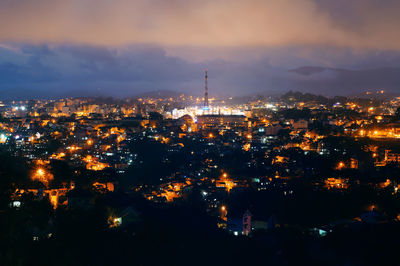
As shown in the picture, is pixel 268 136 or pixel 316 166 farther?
pixel 268 136

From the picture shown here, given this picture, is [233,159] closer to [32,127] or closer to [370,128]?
[370,128]

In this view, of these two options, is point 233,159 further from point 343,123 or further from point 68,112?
point 68,112

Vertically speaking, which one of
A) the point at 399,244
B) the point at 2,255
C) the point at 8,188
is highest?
the point at 8,188

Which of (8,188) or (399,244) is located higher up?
(8,188)

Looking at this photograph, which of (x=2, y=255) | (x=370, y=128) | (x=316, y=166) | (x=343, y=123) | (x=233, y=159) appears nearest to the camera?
(x=2, y=255)

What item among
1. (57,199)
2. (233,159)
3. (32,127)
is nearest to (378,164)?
(233,159)

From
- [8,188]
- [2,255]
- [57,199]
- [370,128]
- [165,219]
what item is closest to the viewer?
[2,255]

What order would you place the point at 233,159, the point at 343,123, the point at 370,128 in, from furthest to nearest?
the point at 343,123
the point at 370,128
the point at 233,159

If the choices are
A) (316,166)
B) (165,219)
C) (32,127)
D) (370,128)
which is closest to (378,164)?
(316,166)

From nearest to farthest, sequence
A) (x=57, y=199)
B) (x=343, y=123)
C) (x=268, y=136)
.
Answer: (x=57, y=199) < (x=268, y=136) < (x=343, y=123)
